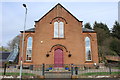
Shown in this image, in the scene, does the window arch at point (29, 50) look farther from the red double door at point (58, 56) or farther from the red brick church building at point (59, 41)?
the red double door at point (58, 56)

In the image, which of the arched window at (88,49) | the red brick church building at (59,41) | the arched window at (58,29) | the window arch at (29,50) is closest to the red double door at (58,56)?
the red brick church building at (59,41)

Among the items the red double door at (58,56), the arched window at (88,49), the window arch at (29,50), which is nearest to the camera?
the red double door at (58,56)


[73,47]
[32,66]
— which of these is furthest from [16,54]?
[73,47]

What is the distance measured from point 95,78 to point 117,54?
25.8 meters

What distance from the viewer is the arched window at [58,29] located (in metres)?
16.8

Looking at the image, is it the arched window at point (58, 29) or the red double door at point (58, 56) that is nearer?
the red double door at point (58, 56)

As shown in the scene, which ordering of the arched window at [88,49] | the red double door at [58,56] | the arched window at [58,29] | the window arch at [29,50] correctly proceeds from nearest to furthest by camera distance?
the red double door at [58,56], the window arch at [29,50], the arched window at [88,49], the arched window at [58,29]

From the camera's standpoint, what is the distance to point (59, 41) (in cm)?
Answer: 1638

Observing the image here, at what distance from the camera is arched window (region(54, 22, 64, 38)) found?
55.0 feet

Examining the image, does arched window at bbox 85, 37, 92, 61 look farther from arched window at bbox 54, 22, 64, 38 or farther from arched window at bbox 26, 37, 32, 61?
arched window at bbox 26, 37, 32, 61

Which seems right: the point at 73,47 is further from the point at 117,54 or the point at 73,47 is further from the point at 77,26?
the point at 117,54

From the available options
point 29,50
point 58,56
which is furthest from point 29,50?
point 58,56

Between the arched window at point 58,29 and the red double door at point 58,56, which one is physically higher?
the arched window at point 58,29

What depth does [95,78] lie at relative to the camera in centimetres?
995
